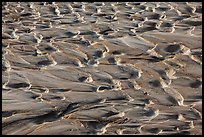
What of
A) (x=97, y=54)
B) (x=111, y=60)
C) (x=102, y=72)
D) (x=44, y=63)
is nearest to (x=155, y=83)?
(x=102, y=72)

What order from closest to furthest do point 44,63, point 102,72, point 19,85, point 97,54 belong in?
point 19,85 < point 102,72 < point 44,63 < point 97,54

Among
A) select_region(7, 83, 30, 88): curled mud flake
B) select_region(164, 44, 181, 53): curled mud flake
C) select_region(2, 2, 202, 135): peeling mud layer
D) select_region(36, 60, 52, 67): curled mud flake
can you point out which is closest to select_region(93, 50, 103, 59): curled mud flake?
select_region(2, 2, 202, 135): peeling mud layer

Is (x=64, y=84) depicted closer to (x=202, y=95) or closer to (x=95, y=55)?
(x=95, y=55)

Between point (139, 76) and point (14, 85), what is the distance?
2.41ft

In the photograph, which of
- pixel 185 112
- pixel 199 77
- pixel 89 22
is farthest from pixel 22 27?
pixel 185 112

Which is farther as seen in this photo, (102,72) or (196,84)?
(102,72)

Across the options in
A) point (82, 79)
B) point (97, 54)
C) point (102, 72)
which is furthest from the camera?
point (97, 54)

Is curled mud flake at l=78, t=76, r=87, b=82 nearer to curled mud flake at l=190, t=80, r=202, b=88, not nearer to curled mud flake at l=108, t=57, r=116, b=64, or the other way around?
curled mud flake at l=108, t=57, r=116, b=64

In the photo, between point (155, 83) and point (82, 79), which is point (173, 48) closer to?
point (155, 83)

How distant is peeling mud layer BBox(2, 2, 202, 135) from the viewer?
7.20 feet

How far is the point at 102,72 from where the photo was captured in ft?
9.24

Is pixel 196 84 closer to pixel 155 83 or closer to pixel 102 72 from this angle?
pixel 155 83

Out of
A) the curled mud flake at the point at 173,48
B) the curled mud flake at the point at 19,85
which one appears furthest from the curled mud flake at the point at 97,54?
the curled mud flake at the point at 19,85

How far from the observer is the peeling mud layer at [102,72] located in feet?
7.20
